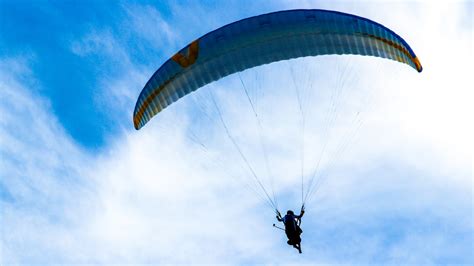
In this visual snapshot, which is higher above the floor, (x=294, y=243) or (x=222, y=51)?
(x=222, y=51)

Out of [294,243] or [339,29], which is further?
[294,243]

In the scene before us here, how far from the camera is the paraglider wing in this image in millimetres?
20797

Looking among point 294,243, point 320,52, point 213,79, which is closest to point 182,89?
point 213,79

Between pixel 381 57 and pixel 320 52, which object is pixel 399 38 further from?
pixel 320 52

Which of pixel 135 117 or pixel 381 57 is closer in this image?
pixel 381 57

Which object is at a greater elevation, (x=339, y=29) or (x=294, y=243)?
(x=339, y=29)

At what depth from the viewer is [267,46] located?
70.3 feet

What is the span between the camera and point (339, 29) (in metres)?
20.8

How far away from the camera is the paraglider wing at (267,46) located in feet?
68.2

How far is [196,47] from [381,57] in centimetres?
597

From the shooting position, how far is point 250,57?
Result: 21734 millimetres

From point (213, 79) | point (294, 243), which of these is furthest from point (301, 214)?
point (213, 79)

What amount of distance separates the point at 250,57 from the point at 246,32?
983 millimetres

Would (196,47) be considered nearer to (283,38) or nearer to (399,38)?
(283,38)
